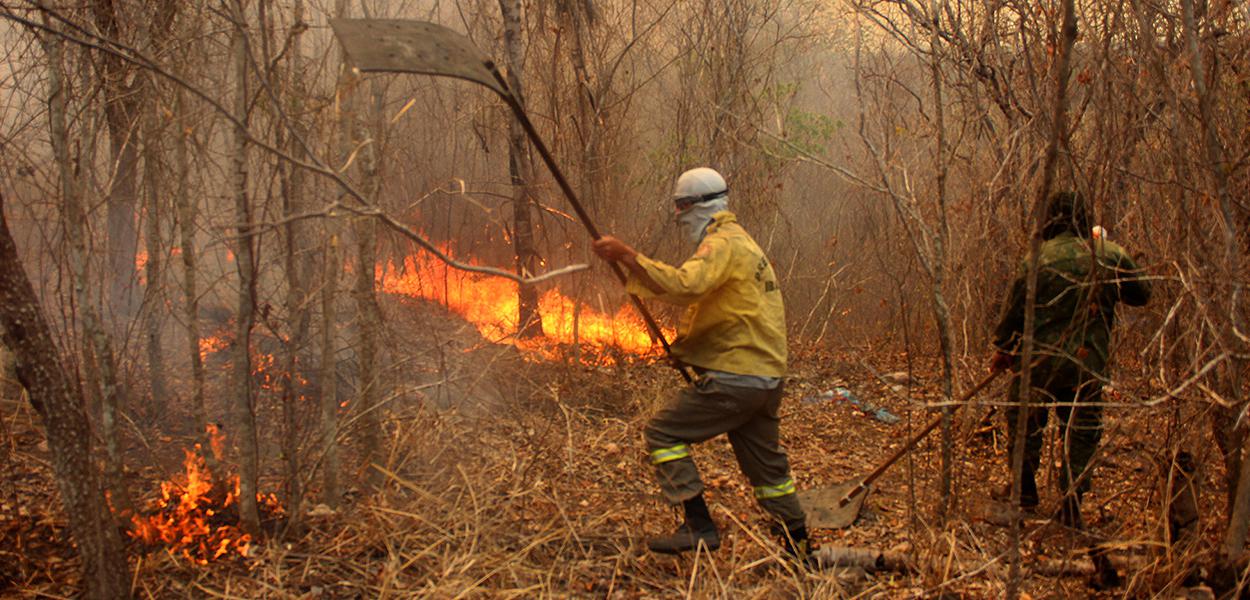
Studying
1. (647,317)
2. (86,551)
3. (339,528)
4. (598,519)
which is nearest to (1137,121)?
(647,317)

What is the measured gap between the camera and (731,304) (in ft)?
12.6

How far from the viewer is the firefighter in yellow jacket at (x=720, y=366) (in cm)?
380

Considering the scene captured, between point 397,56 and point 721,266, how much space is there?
1644 mm

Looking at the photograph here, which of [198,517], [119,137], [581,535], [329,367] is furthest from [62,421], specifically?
[119,137]

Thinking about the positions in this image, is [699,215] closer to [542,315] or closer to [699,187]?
[699,187]

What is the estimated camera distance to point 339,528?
13.6 ft

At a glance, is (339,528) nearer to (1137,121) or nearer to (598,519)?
(598,519)

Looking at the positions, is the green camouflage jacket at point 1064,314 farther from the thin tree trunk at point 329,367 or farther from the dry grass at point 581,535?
the thin tree trunk at point 329,367

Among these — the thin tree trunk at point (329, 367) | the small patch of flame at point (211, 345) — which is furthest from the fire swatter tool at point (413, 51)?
the small patch of flame at point (211, 345)

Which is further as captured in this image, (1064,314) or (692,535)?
(1064,314)

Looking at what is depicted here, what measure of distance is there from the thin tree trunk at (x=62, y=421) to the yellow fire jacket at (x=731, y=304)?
2186 millimetres

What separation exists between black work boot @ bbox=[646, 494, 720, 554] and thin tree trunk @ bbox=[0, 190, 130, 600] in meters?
2.23

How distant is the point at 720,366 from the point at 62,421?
8.37 feet

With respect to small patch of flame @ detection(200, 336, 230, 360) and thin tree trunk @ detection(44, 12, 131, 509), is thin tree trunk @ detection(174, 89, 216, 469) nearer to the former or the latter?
thin tree trunk @ detection(44, 12, 131, 509)
